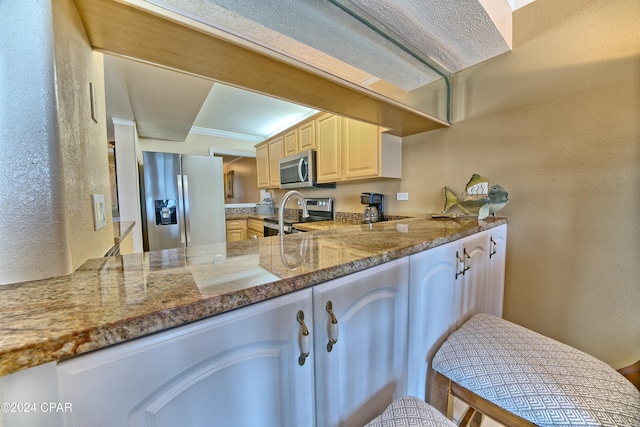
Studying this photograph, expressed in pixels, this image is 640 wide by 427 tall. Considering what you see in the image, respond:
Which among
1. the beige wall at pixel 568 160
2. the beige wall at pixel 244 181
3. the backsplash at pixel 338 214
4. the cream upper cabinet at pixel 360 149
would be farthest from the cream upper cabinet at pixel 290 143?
the beige wall at pixel 244 181

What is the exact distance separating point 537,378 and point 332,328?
71cm

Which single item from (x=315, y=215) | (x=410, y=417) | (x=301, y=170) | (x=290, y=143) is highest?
(x=290, y=143)

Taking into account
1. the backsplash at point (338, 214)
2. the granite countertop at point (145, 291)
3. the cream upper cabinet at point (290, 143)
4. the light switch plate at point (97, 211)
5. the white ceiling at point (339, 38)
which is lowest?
the backsplash at point (338, 214)

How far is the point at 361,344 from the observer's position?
0.72 m

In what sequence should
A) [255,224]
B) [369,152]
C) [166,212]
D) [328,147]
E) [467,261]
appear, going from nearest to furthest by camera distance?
1. [467,261]
2. [369,152]
3. [328,147]
4. [166,212]
5. [255,224]

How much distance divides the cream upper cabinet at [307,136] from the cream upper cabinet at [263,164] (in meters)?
1.03

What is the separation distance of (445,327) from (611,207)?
1.18 meters

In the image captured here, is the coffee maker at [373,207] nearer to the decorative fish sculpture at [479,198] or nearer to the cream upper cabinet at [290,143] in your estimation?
the decorative fish sculpture at [479,198]

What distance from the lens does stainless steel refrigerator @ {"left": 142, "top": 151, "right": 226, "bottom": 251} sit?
2766 mm

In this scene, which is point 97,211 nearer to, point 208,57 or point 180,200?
point 208,57

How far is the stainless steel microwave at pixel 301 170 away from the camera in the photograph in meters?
2.81

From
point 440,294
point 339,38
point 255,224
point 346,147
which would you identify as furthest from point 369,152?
point 255,224

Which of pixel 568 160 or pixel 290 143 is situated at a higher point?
pixel 290 143

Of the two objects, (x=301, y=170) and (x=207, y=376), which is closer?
(x=207, y=376)
